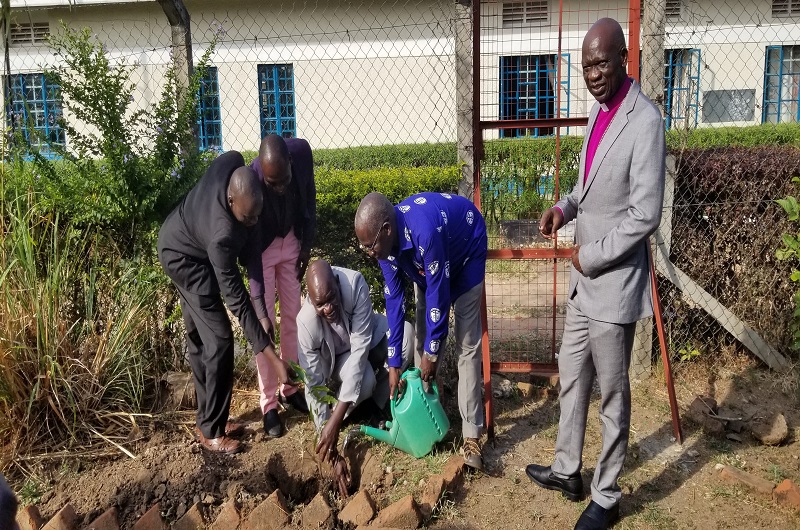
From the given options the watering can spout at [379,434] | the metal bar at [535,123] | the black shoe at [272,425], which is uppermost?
the metal bar at [535,123]

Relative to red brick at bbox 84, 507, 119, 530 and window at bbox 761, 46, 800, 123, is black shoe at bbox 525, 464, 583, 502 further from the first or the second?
window at bbox 761, 46, 800, 123

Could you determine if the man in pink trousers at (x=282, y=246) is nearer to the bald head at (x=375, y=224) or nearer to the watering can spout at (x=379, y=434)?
the watering can spout at (x=379, y=434)

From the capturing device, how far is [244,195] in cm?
363

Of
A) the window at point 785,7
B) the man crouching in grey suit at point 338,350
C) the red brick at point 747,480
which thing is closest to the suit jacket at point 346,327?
the man crouching in grey suit at point 338,350

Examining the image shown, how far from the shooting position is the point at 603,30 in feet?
9.71

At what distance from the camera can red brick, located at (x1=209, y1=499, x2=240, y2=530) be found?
3.30m

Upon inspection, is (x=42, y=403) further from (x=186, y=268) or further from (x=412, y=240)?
(x=412, y=240)

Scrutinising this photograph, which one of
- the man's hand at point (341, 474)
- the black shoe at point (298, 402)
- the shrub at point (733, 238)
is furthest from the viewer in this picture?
the shrub at point (733, 238)

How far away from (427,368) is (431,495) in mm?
645

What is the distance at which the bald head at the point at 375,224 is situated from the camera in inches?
132

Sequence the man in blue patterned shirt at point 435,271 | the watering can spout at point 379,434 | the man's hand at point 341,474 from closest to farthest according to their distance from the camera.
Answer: the man in blue patterned shirt at point 435,271
the man's hand at point 341,474
the watering can spout at point 379,434

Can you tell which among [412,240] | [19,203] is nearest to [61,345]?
[19,203]

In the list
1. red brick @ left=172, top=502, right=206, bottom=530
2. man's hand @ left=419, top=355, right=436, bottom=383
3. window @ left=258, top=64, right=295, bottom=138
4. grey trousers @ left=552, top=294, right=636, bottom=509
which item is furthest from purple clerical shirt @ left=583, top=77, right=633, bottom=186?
window @ left=258, top=64, right=295, bottom=138

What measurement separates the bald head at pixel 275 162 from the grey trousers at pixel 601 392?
5.91 feet
